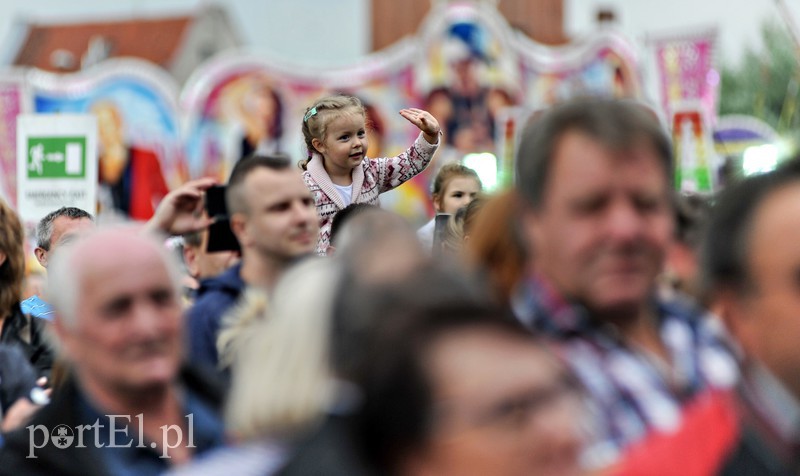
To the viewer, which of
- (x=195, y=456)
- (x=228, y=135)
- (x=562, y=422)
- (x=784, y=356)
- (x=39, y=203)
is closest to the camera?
(x=562, y=422)

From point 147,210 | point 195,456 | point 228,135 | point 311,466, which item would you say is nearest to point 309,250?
point 195,456

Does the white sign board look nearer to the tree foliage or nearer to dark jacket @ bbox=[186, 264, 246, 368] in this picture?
dark jacket @ bbox=[186, 264, 246, 368]

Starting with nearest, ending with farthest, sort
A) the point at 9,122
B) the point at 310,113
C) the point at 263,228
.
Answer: the point at 263,228 < the point at 310,113 < the point at 9,122

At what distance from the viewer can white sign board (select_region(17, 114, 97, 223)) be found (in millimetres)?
9562

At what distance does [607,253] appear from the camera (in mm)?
2689

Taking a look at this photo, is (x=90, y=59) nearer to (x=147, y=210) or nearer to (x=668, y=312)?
(x=147, y=210)

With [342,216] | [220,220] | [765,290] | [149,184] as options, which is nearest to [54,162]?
[149,184]

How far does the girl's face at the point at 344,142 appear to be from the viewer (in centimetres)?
603

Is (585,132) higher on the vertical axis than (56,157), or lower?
higher

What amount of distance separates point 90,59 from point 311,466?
213 ft

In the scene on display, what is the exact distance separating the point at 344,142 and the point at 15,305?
4.88ft

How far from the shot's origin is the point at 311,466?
201 centimetres

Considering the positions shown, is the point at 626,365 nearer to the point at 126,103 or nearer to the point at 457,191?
the point at 457,191

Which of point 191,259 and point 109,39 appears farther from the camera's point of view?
point 109,39
